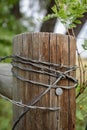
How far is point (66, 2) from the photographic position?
4.83 feet

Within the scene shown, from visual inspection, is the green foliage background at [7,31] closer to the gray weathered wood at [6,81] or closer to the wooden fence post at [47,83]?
the gray weathered wood at [6,81]

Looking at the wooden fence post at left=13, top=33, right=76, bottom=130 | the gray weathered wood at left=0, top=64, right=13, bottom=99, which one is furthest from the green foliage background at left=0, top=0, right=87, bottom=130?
the wooden fence post at left=13, top=33, right=76, bottom=130

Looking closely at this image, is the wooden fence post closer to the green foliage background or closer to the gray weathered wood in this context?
the gray weathered wood

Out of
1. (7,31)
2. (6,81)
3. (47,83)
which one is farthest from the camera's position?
(7,31)

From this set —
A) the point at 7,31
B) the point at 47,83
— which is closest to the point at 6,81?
the point at 47,83

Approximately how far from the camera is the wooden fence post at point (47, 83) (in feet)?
3.76

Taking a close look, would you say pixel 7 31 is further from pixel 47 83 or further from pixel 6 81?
pixel 47 83

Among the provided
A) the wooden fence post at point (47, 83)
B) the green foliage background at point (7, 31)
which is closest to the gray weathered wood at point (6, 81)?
the wooden fence post at point (47, 83)

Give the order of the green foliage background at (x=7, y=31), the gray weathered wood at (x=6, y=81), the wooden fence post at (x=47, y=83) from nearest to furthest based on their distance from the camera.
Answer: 1. the wooden fence post at (x=47, y=83)
2. the gray weathered wood at (x=6, y=81)
3. the green foliage background at (x=7, y=31)

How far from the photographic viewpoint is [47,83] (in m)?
1.15

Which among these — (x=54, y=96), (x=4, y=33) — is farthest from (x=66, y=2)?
(x=4, y=33)

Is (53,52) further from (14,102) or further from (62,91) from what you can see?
(14,102)

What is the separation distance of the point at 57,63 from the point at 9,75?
0.43 m

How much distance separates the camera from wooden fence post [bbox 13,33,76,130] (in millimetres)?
1147
